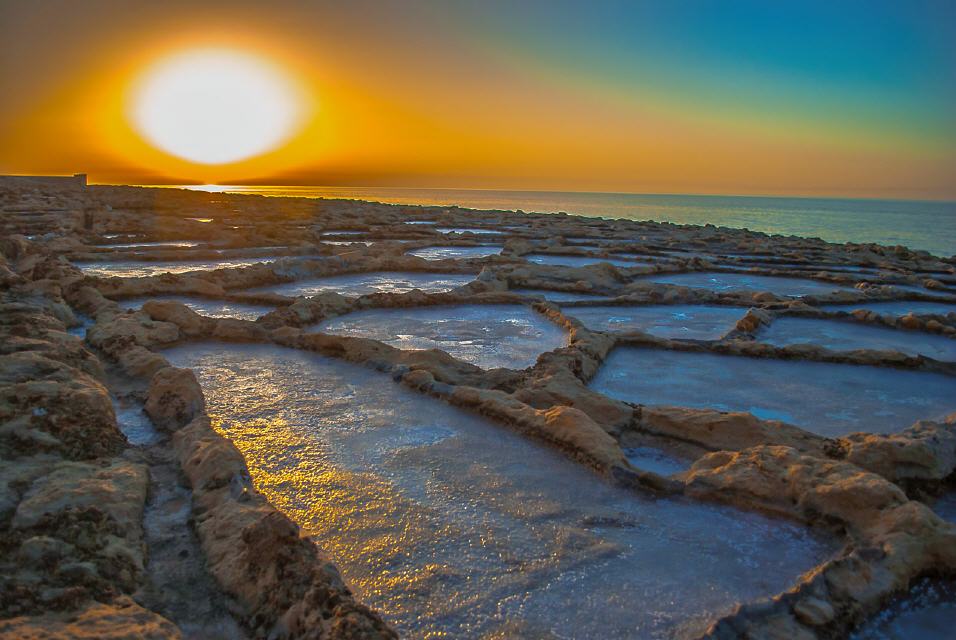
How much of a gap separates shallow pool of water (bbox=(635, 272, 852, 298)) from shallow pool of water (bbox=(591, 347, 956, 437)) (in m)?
4.73

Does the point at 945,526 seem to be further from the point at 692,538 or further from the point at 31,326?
the point at 31,326

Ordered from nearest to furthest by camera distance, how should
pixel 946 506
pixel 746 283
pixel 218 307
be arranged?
pixel 946 506 < pixel 218 307 < pixel 746 283

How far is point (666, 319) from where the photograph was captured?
24.6 ft

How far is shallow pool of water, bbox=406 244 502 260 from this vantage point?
13164mm

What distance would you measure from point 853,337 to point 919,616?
524 cm

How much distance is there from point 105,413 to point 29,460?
573 mm

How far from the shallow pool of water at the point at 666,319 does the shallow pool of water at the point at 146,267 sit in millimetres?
5822

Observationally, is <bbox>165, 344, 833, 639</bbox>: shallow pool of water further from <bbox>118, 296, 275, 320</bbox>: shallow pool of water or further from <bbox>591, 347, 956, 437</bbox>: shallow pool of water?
<bbox>118, 296, 275, 320</bbox>: shallow pool of water

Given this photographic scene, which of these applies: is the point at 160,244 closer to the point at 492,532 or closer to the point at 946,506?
the point at 492,532

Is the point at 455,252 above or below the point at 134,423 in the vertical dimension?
above

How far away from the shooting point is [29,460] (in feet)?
8.98

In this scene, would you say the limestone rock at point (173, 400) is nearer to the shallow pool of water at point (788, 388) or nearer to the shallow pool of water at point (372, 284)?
the shallow pool of water at point (788, 388)

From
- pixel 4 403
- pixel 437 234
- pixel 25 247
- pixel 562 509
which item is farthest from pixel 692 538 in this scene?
pixel 437 234

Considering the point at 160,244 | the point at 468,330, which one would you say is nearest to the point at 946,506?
the point at 468,330
